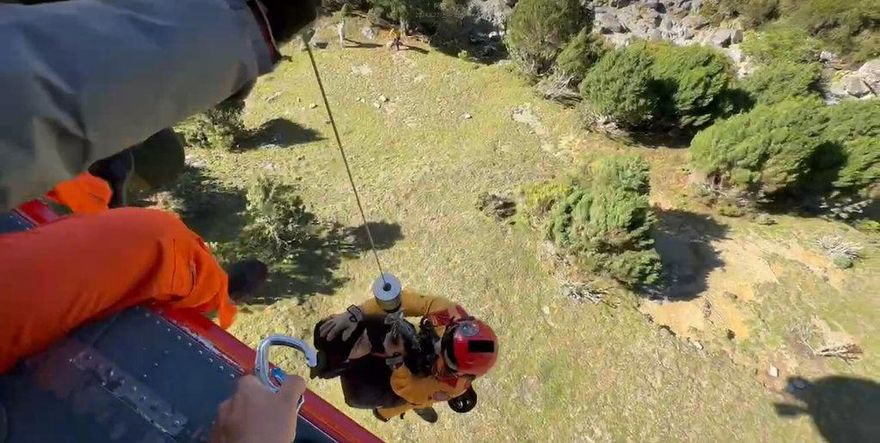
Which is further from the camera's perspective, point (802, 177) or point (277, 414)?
point (802, 177)

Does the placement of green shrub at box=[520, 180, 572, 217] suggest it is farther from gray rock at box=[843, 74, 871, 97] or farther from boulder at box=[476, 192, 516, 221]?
gray rock at box=[843, 74, 871, 97]

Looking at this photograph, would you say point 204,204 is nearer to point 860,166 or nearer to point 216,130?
point 216,130

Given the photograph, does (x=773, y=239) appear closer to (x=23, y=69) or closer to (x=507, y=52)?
(x=507, y=52)

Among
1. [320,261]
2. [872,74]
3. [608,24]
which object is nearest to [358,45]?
[608,24]

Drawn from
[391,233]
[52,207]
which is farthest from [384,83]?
[52,207]

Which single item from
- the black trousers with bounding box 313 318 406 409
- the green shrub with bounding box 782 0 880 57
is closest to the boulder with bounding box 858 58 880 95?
the green shrub with bounding box 782 0 880 57

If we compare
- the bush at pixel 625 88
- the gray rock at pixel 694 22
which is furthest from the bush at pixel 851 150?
the gray rock at pixel 694 22

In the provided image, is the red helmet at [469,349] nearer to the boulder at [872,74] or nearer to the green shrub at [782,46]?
the green shrub at [782,46]
